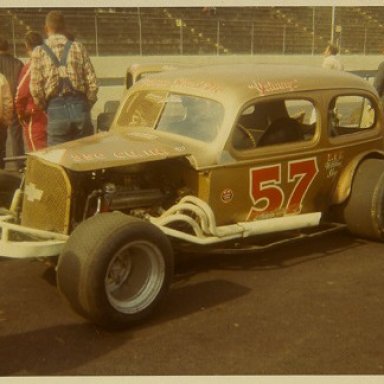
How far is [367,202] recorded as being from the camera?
539cm

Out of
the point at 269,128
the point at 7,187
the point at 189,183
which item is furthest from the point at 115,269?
the point at 269,128

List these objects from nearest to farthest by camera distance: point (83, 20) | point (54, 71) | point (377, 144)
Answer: point (377, 144)
point (54, 71)
point (83, 20)

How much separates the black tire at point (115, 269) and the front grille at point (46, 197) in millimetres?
445

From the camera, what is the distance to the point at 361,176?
18.1 ft

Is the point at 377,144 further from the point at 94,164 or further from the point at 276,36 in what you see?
the point at 276,36

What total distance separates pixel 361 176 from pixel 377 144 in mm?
601

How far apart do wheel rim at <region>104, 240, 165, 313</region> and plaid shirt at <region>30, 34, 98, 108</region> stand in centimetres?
291

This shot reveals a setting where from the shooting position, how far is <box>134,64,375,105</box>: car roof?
5117mm

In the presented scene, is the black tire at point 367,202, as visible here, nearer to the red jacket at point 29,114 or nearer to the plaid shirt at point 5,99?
the red jacket at point 29,114

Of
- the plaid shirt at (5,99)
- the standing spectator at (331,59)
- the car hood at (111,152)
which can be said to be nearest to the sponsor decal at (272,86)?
the car hood at (111,152)

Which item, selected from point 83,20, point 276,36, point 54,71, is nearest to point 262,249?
point 54,71

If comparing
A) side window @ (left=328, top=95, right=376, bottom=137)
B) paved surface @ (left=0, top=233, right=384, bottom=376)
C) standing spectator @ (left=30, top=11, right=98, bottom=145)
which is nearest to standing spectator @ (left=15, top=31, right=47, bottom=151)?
standing spectator @ (left=30, top=11, right=98, bottom=145)

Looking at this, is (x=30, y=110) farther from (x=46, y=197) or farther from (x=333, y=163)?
(x=333, y=163)

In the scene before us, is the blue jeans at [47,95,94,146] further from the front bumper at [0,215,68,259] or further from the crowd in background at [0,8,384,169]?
the front bumper at [0,215,68,259]
